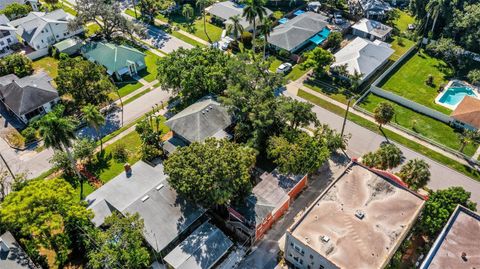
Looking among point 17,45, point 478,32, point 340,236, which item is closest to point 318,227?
point 340,236

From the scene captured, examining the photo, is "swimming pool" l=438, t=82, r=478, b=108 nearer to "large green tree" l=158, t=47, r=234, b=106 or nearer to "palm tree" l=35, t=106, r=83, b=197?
"large green tree" l=158, t=47, r=234, b=106

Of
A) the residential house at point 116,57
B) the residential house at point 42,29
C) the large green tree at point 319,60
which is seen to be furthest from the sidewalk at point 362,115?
the residential house at point 42,29

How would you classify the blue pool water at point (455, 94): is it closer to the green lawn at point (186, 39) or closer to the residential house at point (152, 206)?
the green lawn at point (186, 39)

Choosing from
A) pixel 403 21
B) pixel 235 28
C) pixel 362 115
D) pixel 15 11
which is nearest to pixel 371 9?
pixel 403 21

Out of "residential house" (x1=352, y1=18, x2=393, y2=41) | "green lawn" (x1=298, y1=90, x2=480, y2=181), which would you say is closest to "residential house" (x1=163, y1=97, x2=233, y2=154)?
"green lawn" (x1=298, y1=90, x2=480, y2=181)

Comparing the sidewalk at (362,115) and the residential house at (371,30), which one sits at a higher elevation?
the residential house at (371,30)

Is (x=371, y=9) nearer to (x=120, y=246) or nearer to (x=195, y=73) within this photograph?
(x=195, y=73)
